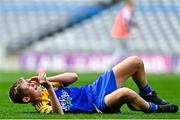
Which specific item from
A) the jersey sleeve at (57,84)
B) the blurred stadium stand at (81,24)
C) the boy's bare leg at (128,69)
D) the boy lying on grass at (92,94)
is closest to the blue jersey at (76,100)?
the boy lying on grass at (92,94)

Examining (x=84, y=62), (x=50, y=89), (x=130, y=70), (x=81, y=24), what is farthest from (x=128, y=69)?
(x=81, y=24)

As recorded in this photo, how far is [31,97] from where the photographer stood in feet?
27.0

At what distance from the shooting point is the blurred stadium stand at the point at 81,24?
27.2 meters

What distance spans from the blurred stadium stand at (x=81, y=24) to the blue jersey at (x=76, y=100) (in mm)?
18002

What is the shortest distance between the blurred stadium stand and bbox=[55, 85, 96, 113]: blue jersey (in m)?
18.0

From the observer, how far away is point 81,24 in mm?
28297

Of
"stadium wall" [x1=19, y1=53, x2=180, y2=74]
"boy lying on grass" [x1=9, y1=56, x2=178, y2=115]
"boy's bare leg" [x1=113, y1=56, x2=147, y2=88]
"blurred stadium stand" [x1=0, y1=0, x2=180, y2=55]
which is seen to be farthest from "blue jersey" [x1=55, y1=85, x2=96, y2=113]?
"blurred stadium stand" [x1=0, y1=0, x2=180, y2=55]

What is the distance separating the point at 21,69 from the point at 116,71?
51.2 ft

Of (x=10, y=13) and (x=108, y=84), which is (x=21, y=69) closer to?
(x=10, y=13)

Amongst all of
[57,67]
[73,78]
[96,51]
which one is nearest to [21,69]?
[57,67]

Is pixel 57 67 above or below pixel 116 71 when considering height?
below

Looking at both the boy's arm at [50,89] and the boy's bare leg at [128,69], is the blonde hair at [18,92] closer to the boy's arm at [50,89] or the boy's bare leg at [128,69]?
the boy's arm at [50,89]

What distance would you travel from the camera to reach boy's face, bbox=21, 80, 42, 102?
8190 mm

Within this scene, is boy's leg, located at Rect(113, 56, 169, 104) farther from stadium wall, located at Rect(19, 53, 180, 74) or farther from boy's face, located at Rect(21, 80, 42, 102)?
stadium wall, located at Rect(19, 53, 180, 74)
